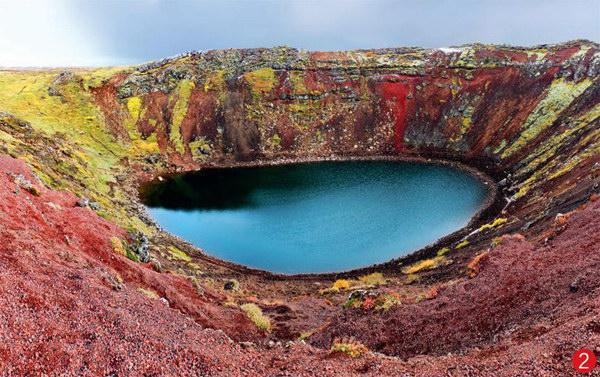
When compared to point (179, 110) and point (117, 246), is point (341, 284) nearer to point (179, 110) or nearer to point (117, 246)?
point (117, 246)

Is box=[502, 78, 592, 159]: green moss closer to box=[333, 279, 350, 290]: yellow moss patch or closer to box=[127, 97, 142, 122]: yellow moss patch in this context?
box=[333, 279, 350, 290]: yellow moss patch

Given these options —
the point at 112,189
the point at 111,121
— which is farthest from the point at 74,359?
the point at 111,121

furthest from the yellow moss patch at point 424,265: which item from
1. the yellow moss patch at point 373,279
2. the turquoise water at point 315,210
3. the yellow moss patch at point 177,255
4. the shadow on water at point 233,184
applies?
the shadow on water at point 233,184

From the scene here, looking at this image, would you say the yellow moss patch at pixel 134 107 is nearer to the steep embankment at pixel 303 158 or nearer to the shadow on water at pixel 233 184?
the steep embankment at pixel 303 158

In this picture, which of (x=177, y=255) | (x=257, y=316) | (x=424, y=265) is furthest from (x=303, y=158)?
(x=257, y=316)

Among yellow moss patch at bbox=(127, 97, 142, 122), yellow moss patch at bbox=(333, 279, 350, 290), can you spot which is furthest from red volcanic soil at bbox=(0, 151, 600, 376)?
yellow moss patch at bbox=(127, 97, 142, 122)
